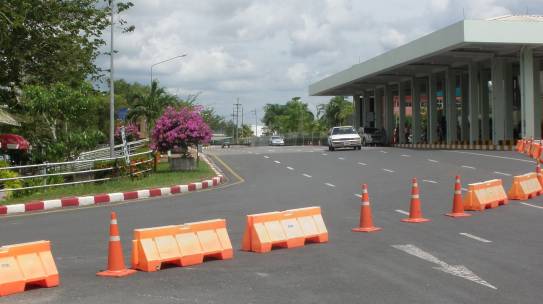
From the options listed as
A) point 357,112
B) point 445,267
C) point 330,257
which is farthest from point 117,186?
point 357,112

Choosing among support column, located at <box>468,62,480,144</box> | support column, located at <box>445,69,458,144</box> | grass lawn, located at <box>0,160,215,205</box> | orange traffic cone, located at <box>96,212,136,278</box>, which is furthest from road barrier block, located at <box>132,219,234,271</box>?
support column, located at <box>445,69,458,144</box>

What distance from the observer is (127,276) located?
814 cm

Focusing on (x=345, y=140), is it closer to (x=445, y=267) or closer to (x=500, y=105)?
(x=500, y=105)

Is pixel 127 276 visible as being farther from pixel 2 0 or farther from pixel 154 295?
pixel 2 0

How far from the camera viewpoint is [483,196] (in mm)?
14992

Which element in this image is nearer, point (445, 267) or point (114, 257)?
point (114, 257)

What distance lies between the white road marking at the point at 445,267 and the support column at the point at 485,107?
44.3m

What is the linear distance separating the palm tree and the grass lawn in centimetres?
2736

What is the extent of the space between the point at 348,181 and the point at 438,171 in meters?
4.92

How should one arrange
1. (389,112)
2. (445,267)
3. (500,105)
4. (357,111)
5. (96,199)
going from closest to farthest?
(445,267) < (96,199) < (500,105) < (389,112) < (357,111)

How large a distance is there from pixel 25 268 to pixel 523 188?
43.1 feet

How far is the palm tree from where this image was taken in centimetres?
5403

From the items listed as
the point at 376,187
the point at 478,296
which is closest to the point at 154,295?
the point at 478,296

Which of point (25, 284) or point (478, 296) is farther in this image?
point (25, 284)
